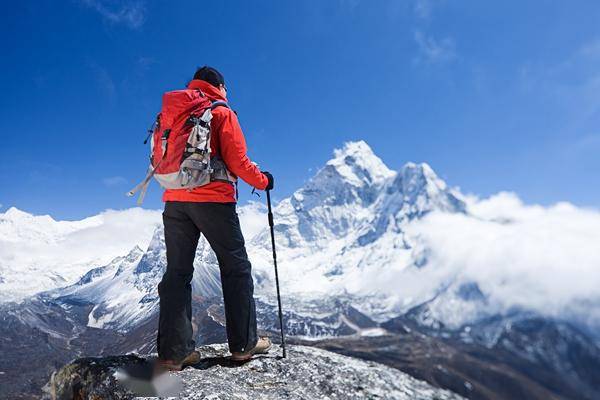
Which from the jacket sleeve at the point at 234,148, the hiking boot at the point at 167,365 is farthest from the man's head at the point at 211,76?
the hiking boot at the point at 167,365

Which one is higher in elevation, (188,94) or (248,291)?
(188,94)

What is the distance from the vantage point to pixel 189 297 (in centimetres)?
683

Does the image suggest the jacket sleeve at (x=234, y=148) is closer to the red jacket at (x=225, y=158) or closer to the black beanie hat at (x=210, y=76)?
the red jacket at (x=225, y=158)

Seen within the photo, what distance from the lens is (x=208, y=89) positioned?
6.85 metres

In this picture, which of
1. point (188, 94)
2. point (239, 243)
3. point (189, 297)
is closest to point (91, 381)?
point (189, 297)

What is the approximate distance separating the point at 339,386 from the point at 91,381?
388cm

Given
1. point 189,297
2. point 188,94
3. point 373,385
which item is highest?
point 188,94

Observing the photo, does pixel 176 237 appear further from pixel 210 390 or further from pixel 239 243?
pixel 210 390

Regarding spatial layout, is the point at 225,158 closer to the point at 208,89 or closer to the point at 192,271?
the point at 208,89

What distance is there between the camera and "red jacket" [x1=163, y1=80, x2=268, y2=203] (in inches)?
251

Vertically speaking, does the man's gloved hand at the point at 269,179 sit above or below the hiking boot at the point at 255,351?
above

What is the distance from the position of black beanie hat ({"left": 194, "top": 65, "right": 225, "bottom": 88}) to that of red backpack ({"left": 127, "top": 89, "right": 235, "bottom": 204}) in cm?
47

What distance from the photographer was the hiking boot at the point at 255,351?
7.25 metres

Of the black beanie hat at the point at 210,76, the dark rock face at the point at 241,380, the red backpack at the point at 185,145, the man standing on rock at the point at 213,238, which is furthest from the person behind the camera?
the black beanie hat at the point at 210,76
